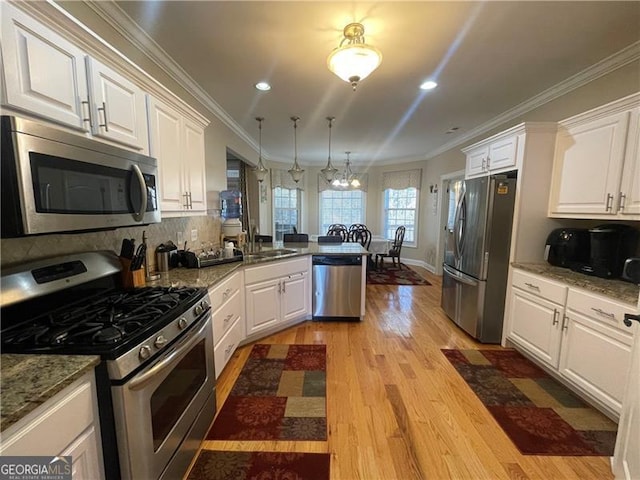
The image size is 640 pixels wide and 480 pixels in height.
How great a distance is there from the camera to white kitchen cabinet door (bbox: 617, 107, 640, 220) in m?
1.96

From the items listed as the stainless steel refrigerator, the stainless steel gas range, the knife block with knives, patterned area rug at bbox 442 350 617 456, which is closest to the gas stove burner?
the stainless steel gas range

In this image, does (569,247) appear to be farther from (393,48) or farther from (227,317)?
(227,317)

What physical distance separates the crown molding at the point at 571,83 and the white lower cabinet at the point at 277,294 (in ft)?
10.4

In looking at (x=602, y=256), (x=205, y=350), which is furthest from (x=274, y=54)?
(x=602, y=256)

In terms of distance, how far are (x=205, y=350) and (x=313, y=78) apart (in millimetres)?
2571

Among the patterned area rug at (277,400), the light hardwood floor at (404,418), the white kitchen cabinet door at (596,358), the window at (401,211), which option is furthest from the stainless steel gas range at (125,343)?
the window at (401,211)

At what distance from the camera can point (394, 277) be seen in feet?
18.9

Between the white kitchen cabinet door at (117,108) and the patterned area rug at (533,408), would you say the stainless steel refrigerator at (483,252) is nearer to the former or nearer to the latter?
the patterned area rug at (533,408)

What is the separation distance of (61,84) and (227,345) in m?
1.97

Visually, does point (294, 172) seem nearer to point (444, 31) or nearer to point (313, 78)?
point (313, 78)

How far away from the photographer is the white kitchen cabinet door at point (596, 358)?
1771 mm

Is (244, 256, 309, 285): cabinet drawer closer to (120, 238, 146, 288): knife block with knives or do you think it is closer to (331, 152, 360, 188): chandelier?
(120, 238, 146, 288): knife block with knives

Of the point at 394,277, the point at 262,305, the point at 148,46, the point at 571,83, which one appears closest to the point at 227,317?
the point at 262,305

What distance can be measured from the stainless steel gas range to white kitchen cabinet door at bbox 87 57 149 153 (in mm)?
677
